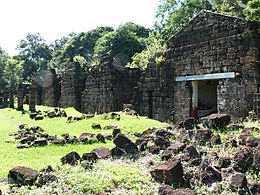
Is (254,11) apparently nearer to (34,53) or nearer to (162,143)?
(162,143)

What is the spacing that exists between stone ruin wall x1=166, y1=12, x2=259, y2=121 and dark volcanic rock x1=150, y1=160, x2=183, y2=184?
666 centimetres

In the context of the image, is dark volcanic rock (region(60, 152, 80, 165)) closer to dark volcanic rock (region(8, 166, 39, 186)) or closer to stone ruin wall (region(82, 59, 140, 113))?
dark volcanic rock (region(8, 166, 39, 186))

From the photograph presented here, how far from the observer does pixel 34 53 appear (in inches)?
2694

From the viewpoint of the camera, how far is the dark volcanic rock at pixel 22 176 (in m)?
5.18

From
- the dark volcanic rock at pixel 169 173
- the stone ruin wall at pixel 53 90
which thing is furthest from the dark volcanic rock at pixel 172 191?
the stone ruin wall at pixel 53 90

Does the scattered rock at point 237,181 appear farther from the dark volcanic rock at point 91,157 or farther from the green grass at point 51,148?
the green grass at point 51,148

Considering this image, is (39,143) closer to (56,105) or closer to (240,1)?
(56,105)

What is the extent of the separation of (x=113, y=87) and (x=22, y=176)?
509 inches

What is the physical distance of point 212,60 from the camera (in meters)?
12.1

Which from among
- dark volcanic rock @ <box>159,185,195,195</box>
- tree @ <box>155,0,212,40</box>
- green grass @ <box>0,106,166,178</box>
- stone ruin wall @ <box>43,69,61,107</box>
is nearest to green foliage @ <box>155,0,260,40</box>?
tree @ <box>155,0,212,40</box>

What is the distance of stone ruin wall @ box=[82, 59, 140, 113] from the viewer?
18094 millimetres

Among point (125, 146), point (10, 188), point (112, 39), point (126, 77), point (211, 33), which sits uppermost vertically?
A: point (112, 39)

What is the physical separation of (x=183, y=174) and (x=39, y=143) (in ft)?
18.5

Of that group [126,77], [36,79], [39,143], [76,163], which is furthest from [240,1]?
[76,163]
